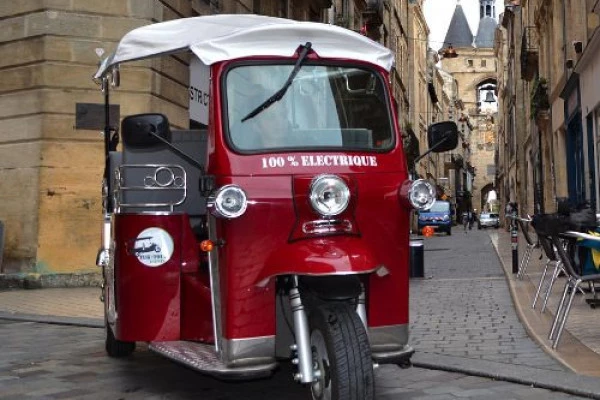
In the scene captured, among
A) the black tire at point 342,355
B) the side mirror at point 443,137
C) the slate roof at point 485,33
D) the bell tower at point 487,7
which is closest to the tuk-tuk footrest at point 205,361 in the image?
the black tire at point 342,355

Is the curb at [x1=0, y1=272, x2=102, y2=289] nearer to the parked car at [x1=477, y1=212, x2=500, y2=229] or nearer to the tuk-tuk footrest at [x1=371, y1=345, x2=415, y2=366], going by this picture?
the tuk-tuk footrest at [x1=371, y1=345, x2=415, y2=366]

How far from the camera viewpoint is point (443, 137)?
505 centimetres

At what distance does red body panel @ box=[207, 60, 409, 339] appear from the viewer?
4246mm

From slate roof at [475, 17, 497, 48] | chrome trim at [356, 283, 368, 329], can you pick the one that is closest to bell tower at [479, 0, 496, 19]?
slate roof at [475, 17, 497, 48]

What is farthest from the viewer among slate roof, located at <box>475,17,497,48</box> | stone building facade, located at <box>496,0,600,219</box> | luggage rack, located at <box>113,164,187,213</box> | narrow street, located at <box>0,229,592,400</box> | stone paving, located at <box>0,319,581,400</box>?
slate roof, located at <box>475,17,497,48</box>

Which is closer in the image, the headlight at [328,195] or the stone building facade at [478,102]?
the headlight at [328,195]

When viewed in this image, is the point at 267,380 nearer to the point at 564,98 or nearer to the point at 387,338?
the point at 387,338

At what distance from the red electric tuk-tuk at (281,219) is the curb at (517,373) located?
1213 mm

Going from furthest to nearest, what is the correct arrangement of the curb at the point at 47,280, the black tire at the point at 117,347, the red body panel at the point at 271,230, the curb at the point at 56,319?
1. the curb at the point at 47,280
2. the curb at the point at 56,319
3. the black tire at the point at 117,347
4. the red body panel at the point at 271,230

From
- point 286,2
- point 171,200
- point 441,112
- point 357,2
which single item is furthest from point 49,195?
point 441,112

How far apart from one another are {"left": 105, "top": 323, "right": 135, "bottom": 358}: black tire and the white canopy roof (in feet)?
8.68

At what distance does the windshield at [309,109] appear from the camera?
14.8 feet

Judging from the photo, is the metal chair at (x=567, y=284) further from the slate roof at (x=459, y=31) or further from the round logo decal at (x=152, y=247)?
the slate roof at (x=459, y=31)

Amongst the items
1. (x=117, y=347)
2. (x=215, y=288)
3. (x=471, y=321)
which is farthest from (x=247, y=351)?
(x=471, y=321)
